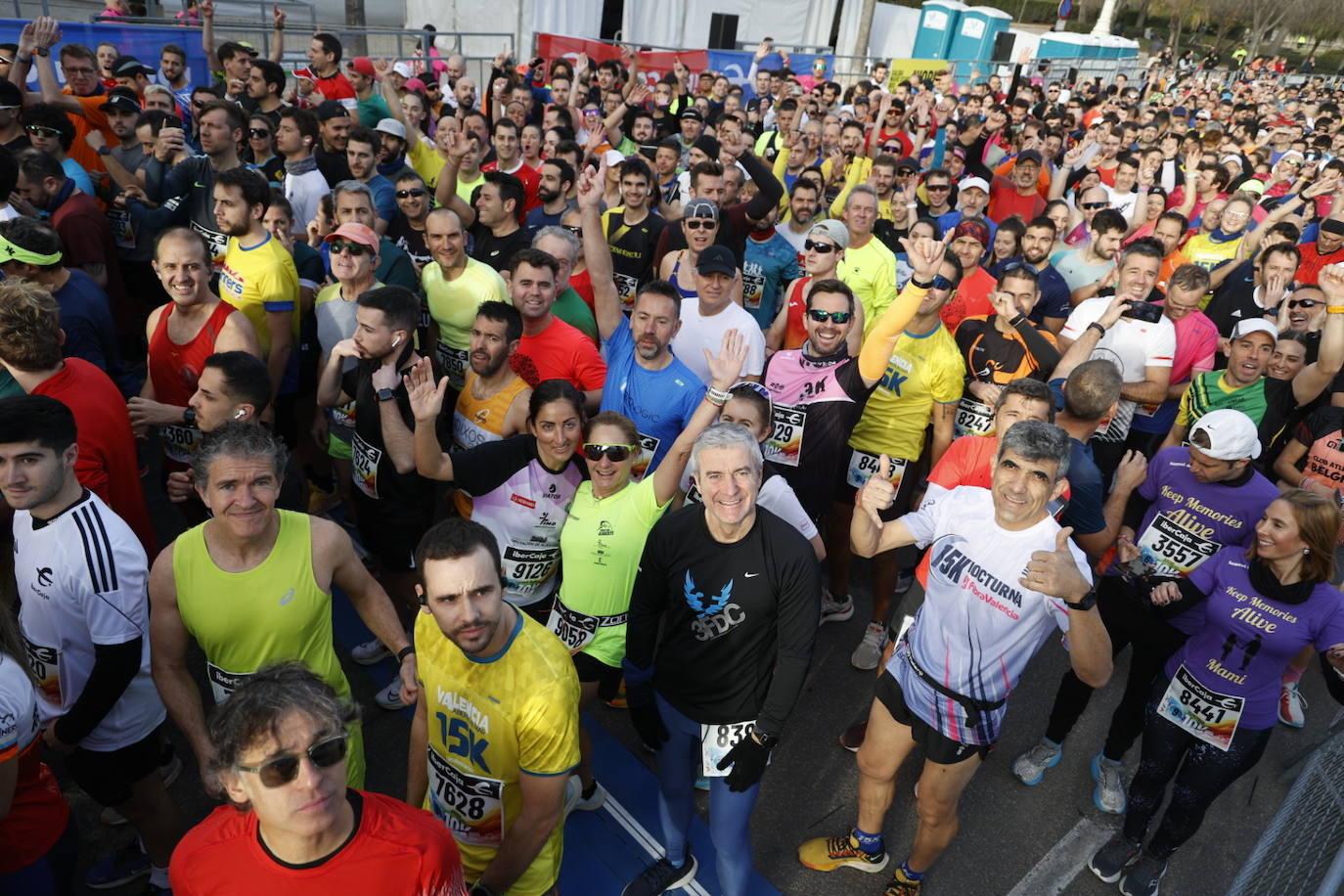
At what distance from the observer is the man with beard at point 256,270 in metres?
4.50

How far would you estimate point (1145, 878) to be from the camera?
11.6 ft

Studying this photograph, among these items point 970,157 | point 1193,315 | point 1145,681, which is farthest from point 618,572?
point 970,157

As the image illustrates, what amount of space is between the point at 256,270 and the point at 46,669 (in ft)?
8.25

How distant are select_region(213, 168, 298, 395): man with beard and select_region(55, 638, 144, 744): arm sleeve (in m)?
2.27

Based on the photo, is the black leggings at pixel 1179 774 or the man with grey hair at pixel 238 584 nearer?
the man with grey hair at pixel 238 584

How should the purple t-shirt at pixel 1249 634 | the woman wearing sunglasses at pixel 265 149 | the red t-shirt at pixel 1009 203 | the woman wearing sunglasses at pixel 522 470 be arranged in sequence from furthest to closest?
the red t-shirt at pixel 1009 203
the woman wearing sunglasses at pixel 265 149
the woman wearing sunglasses at pixel 522 470
the purple t-shirt at pixel 1249 634

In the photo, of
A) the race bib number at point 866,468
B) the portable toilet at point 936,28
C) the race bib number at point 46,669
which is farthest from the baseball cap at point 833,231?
the portable toilet at point 936,28

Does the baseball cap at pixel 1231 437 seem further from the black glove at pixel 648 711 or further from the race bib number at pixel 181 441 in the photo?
the race bib number at pixel 181 441

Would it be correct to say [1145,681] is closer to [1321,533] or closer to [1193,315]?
[1321,533]

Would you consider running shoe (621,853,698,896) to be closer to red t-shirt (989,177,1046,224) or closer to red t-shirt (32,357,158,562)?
red t-shirt (32,357,158,562)

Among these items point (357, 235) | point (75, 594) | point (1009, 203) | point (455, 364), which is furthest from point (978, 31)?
point (75, 594)

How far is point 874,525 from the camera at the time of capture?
3.22 m

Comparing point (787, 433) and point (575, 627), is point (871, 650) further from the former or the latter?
point (575, 627)

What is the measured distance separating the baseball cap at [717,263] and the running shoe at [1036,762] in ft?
9.69
